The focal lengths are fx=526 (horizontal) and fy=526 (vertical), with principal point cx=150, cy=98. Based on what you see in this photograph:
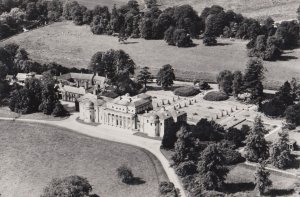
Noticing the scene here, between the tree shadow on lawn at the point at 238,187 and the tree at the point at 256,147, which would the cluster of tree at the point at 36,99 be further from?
the tree shadow on lawn at the point at 238,187

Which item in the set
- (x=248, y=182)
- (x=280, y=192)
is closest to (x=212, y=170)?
(x=248, y=182)

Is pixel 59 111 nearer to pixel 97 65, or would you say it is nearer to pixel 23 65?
pixel 97 65

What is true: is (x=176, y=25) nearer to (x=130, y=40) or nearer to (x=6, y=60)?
(x=130, y=40)

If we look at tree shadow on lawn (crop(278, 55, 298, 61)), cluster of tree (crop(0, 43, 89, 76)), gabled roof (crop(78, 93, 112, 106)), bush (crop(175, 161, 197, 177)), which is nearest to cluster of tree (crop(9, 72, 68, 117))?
gabled roof (crop(78, 93, 112, 106))

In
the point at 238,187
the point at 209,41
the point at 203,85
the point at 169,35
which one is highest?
the point at 169,35

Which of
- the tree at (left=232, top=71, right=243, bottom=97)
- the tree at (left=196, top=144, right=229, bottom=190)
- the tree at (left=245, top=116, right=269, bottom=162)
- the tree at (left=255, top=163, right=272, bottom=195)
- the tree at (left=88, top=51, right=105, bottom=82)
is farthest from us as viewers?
the tree at (left=88, top=51, right=105, bottom=82)

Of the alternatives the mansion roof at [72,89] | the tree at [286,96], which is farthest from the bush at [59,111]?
the tree at [286,96]

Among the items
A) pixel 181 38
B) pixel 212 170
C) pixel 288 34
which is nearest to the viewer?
pixel 212 170

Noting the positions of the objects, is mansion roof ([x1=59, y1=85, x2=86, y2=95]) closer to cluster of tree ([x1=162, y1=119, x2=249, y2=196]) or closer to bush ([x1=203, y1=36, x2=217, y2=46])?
cluster of tree ([x1=162, y1=119, x2=249, y2=196])
